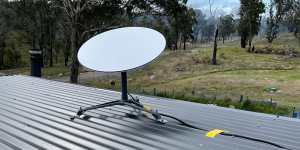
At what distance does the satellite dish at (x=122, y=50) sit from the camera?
5.55 metres

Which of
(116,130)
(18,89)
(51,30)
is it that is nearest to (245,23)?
(51,30)

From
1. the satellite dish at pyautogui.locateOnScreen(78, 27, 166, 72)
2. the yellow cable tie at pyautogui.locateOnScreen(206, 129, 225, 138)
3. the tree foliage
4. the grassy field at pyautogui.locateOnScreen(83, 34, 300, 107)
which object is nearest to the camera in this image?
the yellow cable tie at pyautogui.locateOnScreen(206, 129, 225, 138)

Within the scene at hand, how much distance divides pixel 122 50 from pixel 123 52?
88mm

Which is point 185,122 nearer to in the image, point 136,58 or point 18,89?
point 136,58

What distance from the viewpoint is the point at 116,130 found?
17.4 feet

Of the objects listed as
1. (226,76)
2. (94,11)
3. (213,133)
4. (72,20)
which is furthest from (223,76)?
(213,133)

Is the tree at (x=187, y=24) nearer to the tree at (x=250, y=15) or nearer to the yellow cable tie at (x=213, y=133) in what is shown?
the tree at (x=250, y=15)

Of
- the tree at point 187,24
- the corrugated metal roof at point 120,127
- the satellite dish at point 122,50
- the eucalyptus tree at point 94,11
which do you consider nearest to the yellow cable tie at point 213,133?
the corrugated metal roof at point 120,127

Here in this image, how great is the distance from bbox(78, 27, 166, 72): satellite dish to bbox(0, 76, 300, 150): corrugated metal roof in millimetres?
873

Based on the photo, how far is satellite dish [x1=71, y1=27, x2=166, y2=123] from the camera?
5.56 metres

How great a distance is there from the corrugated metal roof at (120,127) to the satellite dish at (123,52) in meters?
0.29

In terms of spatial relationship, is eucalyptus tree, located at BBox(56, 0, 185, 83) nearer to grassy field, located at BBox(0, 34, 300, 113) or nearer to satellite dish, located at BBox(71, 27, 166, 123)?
grassy field, located at BBox(0, 34, 300, 113)

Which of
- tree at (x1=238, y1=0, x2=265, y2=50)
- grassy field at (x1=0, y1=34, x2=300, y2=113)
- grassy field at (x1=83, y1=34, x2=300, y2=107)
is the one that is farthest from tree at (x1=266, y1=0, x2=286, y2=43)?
grassy field at (x1=83, y1=34, x2=300, y2=107)

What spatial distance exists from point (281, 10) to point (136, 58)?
6147cm
